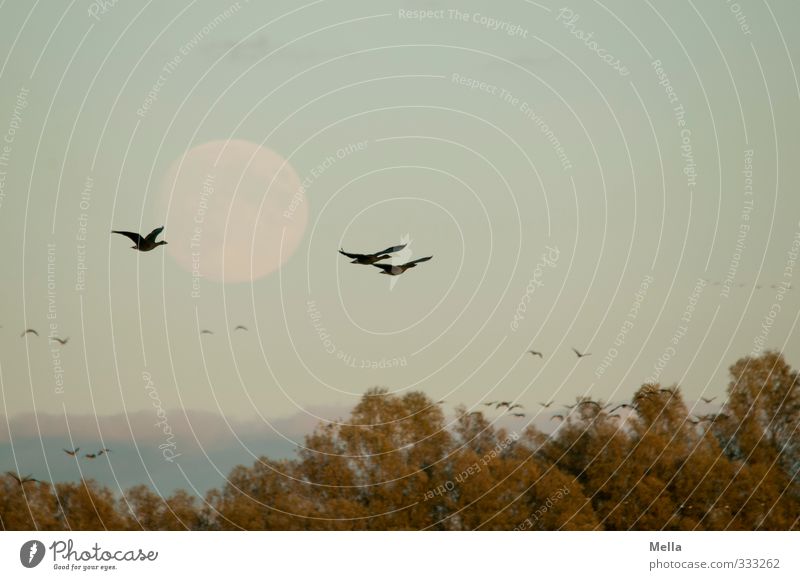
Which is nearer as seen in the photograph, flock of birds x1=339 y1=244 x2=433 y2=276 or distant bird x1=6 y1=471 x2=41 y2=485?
flock of birds x1=339 y1=244 x2=433 y2=276

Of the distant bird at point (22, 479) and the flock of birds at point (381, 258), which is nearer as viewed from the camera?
the flock of birds at point (381, 258)

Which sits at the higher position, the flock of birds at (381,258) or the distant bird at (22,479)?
the flock of birds at (381,258)

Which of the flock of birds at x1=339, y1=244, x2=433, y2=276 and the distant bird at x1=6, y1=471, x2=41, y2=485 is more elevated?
the flock of birds at x1=339, y1=244, x2=433, y2=276

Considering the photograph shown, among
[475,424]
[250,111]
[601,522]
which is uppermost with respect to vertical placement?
[250,111]

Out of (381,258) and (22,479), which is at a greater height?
(381,258)

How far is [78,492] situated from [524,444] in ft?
66.3

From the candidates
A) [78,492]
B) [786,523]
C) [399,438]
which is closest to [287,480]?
[399,438]

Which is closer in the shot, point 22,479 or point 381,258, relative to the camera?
point 381,258
